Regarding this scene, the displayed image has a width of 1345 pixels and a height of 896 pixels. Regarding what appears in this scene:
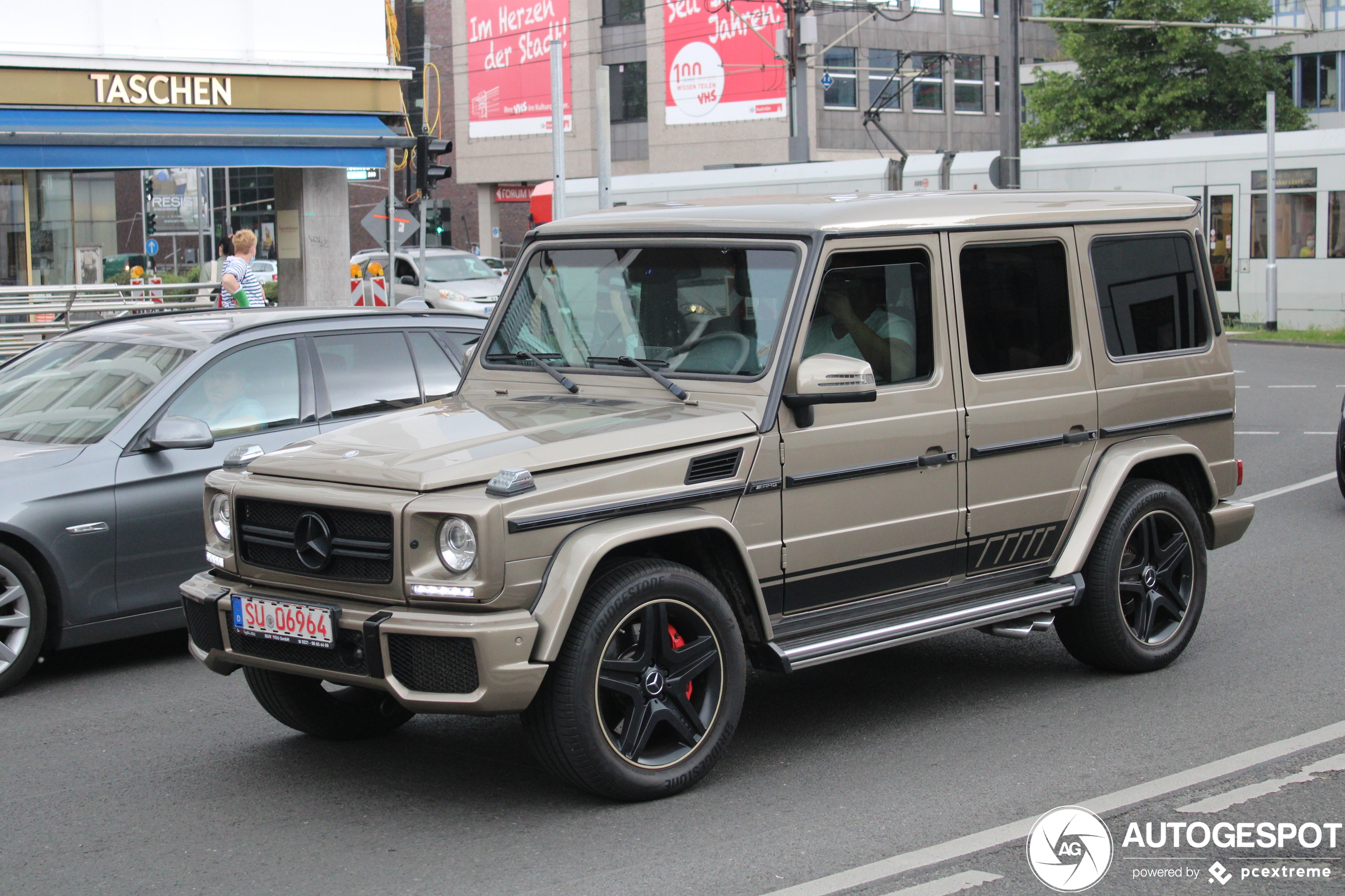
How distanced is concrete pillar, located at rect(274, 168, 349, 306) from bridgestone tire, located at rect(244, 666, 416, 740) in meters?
15.8

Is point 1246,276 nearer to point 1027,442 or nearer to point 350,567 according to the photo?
point 1027,442

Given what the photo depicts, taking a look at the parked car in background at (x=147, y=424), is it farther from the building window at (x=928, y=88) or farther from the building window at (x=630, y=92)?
the building window at (x=928, y=88)

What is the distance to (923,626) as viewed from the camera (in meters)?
5.74

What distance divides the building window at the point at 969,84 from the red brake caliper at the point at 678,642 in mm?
56113

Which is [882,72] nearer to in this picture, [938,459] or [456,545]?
[938,459]

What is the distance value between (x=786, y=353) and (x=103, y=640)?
3.58 meters

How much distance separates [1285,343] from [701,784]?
2500 centimetres

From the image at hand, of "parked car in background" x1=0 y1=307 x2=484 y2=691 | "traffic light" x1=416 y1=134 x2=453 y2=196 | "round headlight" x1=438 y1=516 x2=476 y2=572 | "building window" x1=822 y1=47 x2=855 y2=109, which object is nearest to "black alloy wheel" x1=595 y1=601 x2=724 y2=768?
"round headlight" x1=438 y1=516 x2=476 y2=572

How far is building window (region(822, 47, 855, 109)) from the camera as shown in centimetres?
5434

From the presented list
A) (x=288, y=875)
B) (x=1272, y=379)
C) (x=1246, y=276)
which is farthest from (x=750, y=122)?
(x=288, y=875)

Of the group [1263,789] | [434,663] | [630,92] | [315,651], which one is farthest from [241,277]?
[630,92]

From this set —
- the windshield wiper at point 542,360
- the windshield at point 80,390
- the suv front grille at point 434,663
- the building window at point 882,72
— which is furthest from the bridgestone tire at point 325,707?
the building window at point 882,72

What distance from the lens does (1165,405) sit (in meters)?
6.86

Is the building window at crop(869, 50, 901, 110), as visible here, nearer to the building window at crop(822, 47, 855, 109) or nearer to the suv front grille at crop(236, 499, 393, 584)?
the building window at crop(822, 47, 855, 109)
